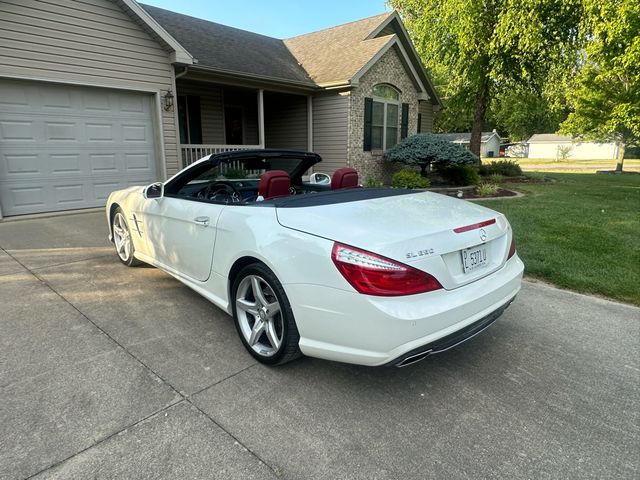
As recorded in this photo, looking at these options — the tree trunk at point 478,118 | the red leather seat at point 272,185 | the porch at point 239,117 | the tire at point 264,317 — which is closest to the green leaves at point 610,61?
the tree trunk at point 478,118

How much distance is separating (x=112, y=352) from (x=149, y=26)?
7788mm

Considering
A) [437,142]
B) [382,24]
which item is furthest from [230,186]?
[382,24]

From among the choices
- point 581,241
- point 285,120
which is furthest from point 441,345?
point 285,120

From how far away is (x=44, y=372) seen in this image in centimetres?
269

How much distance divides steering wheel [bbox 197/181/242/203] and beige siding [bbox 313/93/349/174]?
8.72m

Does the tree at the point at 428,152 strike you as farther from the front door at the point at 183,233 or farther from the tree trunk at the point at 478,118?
the front door at the point at 183,233

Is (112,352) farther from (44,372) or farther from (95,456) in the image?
(95,456)

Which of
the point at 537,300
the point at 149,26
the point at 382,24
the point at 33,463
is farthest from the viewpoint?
the point at 382,24

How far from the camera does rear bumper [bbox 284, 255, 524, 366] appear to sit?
2113 millimetres

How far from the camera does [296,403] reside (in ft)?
7.91

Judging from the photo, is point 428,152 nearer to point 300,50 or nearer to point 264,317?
point 300,50

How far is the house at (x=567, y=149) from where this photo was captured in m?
54.3

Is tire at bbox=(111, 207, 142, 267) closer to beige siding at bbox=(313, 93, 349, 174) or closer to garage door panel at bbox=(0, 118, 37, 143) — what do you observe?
garage door panel at bbox=(0, 118, 37, 143)

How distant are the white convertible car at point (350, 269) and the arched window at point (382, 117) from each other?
10.2m
